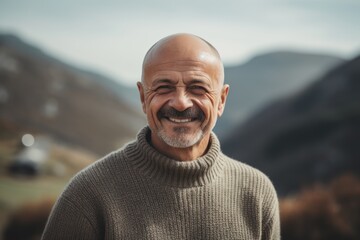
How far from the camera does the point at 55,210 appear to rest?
8.64ft

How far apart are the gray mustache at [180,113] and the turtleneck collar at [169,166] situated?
21 centimetres

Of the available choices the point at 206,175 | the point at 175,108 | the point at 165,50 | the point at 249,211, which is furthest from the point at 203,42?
the point at 249,211

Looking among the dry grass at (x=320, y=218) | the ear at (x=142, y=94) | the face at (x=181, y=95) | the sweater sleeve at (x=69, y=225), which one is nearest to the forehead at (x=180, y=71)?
the face at (x=181, y=95)

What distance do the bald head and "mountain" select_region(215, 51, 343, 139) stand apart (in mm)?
84636

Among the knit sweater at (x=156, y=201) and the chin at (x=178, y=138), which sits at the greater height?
the chin at (x=178, y=138)

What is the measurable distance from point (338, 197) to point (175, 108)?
30.1ft

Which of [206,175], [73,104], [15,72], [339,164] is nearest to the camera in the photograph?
[206,175]

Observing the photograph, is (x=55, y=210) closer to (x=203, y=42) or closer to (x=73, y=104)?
(x=203, y=42)

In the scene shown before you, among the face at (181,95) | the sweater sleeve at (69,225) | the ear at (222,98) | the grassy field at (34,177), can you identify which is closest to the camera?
the sweater sleeve at (69,225)

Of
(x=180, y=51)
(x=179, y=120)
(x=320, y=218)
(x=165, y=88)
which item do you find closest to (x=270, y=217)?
(x=179, y=120)

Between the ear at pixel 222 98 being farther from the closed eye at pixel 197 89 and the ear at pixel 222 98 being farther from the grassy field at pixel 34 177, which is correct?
the grassy field at pixel 34 177

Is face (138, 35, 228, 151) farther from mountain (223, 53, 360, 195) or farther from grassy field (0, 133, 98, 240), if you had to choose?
mountain (223, 53, 360, 195)

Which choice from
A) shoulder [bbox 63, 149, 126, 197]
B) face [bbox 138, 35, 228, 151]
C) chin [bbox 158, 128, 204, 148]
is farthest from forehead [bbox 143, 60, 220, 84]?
shoulder [bbox 63, 149, 126, 197]

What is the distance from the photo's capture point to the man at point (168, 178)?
2619 mm
